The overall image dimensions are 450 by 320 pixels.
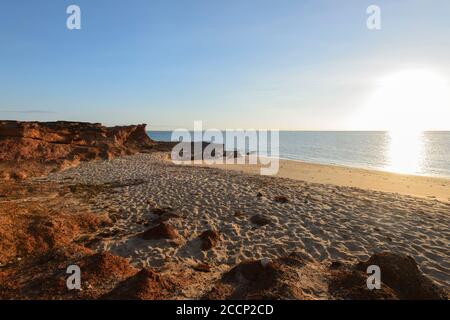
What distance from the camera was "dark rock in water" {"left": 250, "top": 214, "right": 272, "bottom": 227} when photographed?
9.62 m

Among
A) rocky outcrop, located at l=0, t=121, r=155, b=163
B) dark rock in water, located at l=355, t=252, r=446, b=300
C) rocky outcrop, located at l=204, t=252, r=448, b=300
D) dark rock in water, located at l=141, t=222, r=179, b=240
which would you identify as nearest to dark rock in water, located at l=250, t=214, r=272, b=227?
dark rock in water, located at l=141, t=222, r=179, b=240

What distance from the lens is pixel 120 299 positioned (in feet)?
15.8

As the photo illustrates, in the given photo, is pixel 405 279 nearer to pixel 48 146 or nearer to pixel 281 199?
pixel 281 199

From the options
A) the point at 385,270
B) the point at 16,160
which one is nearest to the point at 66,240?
the point at 385,270

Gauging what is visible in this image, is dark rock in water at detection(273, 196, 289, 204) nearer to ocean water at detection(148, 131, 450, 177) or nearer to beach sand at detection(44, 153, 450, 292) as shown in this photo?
beach sand at detection(44, 153, 450, 292)

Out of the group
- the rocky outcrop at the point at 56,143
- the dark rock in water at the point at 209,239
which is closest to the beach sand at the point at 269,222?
the dark rock in water at the point at 209,239

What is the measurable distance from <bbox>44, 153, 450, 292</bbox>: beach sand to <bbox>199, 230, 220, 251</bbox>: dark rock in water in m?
0.16

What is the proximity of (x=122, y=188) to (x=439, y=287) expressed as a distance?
12.9 m

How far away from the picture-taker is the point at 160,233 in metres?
8.29

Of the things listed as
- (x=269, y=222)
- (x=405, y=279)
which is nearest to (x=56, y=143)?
(x=269, y=222)

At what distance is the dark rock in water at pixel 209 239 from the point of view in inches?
308

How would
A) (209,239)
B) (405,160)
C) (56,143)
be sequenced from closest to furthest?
1. (209,239)
2. (56,143)
3. (405,160)

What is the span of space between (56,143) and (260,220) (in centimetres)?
2294
